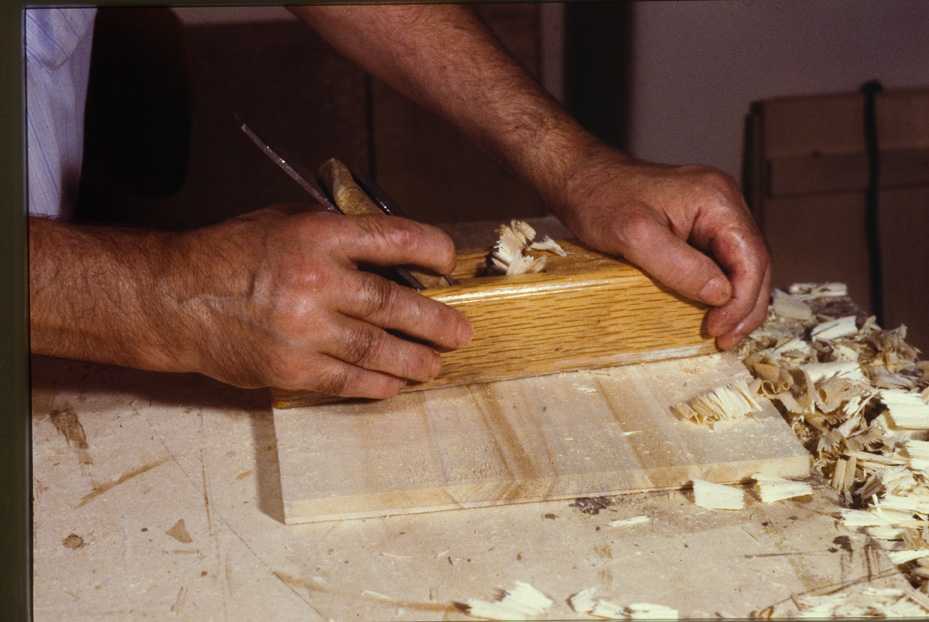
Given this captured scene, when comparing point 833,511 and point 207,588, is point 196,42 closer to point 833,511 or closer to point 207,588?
point 207,588

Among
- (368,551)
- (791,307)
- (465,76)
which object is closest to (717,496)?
(368,551)

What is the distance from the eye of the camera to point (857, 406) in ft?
4.21

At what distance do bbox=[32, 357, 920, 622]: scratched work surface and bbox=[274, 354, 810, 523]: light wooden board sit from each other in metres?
0.03

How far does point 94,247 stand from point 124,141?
1038 mm

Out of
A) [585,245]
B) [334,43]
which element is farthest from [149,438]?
[334,43]

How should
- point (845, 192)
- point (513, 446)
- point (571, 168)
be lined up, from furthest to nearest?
point (845, 192) < point (571, 168) < point (513, 446)

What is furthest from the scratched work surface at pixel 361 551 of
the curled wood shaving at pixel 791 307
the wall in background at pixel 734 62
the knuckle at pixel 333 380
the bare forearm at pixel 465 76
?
the wall in background at pixel 734 62

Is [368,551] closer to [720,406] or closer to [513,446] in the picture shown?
[513,446]

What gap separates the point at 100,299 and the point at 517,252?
613 mm

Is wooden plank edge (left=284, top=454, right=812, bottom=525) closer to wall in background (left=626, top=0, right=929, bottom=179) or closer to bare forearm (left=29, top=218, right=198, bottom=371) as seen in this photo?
bare forearm (left=29, top=218, right=198, bottom=371)

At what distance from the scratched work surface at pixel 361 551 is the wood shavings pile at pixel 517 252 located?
0.39 meters

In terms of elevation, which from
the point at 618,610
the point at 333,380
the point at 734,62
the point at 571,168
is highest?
the point at 734,62

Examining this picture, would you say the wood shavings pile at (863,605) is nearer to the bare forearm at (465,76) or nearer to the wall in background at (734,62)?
the bare forearm at (465,76)

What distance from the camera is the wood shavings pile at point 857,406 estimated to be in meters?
1.09
